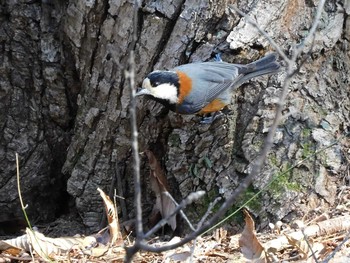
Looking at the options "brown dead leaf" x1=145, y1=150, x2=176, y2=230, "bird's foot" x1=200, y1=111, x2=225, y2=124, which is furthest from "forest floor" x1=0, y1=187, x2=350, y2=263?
"bird's foot" x1=200, y1=111, x2=225, y2=124

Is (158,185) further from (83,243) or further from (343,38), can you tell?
(343,38)

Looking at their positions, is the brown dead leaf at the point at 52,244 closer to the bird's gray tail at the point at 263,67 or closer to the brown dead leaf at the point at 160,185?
the brown dead leaf at the point at 160,185

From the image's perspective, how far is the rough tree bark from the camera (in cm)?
318

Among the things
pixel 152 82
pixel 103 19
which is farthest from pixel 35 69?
pixel 152 82

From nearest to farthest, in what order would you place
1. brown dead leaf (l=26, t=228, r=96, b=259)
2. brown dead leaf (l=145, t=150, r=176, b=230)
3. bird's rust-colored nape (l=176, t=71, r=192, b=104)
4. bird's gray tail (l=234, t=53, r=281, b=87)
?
1. brown dead leaf (l=26, t=228, r=96, b=259)
2. bird's gray tail (l=234, t=53, r=281, b=87)
3. bird's rust-colored nape (l=176, t=71, r=192, b=104)
4. brown dead leaf (l=145, t=150, r=176, b=230)

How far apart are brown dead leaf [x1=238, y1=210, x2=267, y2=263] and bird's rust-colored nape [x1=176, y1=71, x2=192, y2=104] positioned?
0.91m

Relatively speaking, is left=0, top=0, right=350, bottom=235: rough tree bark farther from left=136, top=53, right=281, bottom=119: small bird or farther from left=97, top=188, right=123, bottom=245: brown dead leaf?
left=97, top=188, right=123, bottom=245: brown dead leaf

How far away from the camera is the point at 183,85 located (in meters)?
3.37

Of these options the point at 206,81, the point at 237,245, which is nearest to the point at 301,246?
the point at 237,245

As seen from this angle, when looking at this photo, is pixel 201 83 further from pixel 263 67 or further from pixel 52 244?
pixel 52 244

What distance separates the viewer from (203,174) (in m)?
3.37

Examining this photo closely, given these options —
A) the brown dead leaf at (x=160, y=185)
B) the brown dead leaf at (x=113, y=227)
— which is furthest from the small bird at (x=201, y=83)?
the brown dead leaf at (x=113, y=227)

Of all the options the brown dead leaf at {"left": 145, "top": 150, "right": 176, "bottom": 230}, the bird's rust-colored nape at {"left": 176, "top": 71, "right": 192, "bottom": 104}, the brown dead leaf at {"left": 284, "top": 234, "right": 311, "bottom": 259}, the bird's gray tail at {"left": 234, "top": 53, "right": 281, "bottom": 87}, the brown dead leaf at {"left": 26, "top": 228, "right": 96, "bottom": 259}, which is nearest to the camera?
the brown dead leaf at {"left": 284, "top": 234, "right": 311, "bottom": 259}

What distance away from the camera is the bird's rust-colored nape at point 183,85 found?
10.8 ft
